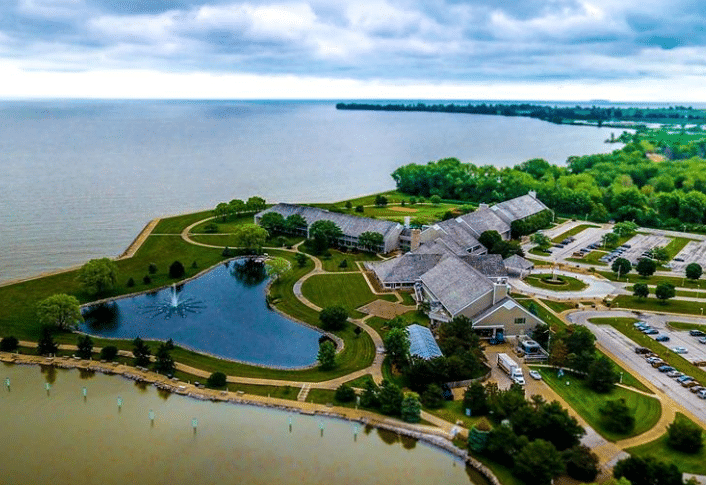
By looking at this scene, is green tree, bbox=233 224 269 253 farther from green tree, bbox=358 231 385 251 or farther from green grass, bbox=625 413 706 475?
green grass, bbox=625 413 706 475

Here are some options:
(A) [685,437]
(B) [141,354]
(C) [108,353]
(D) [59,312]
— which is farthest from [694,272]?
(D) [59,312]

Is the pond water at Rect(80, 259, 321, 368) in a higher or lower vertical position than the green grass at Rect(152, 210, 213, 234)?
lower

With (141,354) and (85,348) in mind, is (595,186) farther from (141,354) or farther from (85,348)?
(85,348)

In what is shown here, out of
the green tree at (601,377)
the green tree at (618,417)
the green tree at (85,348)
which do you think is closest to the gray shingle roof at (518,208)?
the green tree at (601,377)

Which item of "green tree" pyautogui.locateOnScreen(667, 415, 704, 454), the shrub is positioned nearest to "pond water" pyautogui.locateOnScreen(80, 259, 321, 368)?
the shrub

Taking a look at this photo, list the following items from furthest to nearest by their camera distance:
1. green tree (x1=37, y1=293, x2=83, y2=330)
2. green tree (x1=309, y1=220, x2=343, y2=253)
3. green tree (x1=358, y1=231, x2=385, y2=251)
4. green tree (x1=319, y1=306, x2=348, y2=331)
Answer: green tree (x1=309, y1=220, x2=343, y2=253) → green tree (x1=358, y1=231, x2=385, y2=251) → green tree (x1=319, y1=306, x2=348, y2=331) → green tree (x1=37, y1=293, x2=83, y2=330)

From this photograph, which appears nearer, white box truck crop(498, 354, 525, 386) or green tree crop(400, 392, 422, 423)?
green tree crop(400, 392, 422, 423)

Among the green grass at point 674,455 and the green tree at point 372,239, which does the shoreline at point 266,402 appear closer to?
the green grass at point 674,455

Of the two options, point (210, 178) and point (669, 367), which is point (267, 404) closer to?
point (669, 367)
